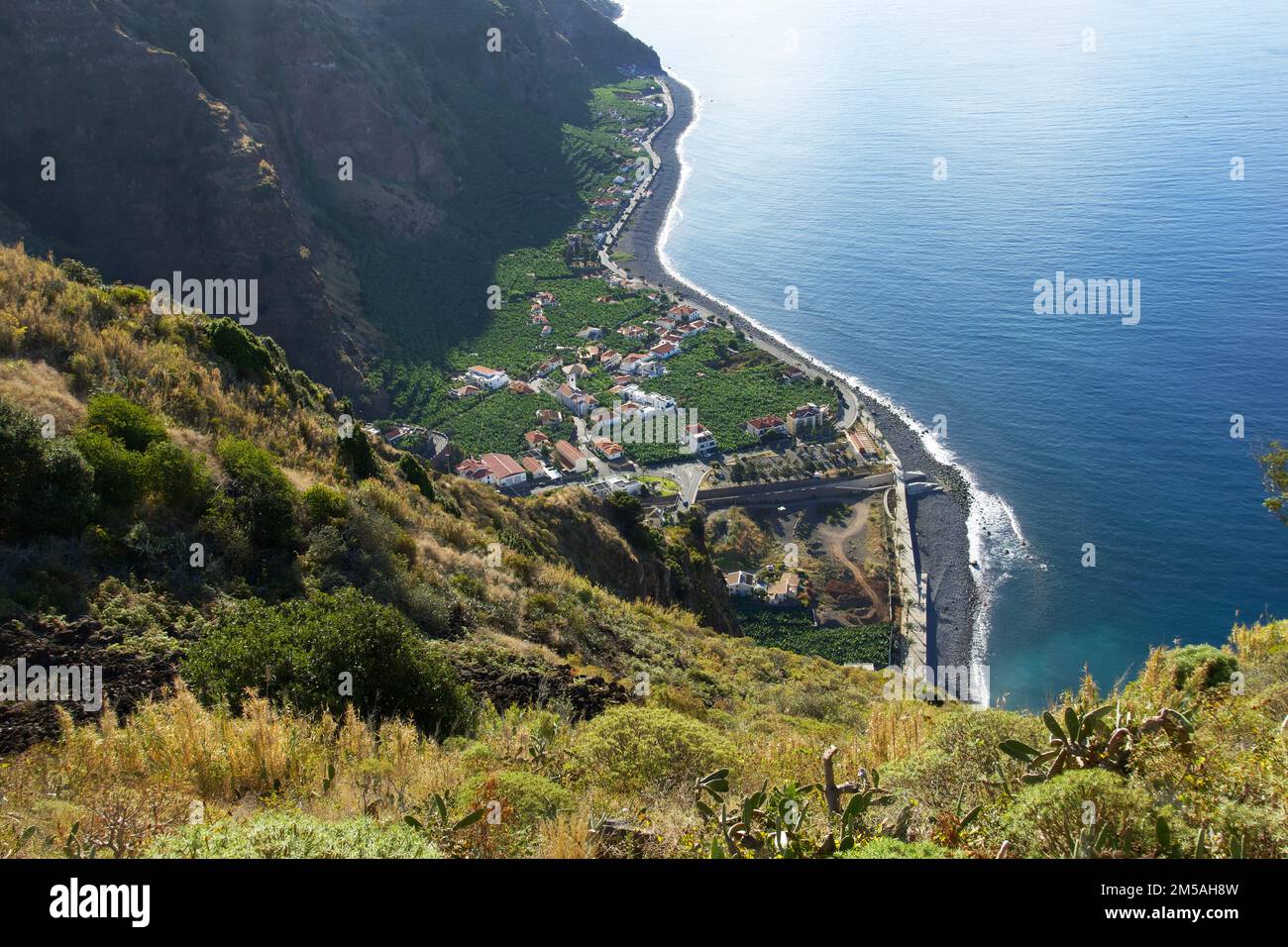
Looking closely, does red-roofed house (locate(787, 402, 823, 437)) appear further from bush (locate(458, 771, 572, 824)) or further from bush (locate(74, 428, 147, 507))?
bush (locate(458, 771, 572, 824))

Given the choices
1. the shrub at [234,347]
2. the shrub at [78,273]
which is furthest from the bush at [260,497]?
the shrub at [78,273]

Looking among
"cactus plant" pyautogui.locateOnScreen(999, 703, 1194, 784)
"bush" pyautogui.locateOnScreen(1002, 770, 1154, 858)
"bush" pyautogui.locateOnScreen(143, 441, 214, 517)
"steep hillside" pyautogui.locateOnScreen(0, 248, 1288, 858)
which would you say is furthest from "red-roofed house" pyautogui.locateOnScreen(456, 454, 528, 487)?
"bush" pyautogui.locateOnScreen(1002, 770, 1154, 858)

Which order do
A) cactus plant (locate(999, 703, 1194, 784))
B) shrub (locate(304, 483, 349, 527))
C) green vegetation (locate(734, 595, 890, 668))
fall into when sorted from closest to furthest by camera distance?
cactus plant (locate(999, 703, 1194, 784)), shrub (locate(304, 483, 349, 527)), green vegetation (locate(734, 595, 890, 668))

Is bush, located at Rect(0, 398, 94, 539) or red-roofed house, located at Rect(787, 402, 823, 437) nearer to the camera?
bush, located at Rect(0, 398, 94, 539)

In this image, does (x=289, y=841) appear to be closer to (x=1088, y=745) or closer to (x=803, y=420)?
(x=1088, y=745)

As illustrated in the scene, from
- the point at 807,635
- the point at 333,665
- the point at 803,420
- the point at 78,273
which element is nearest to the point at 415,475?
the point at 78,273

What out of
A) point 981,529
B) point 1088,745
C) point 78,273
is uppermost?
point 78,273
